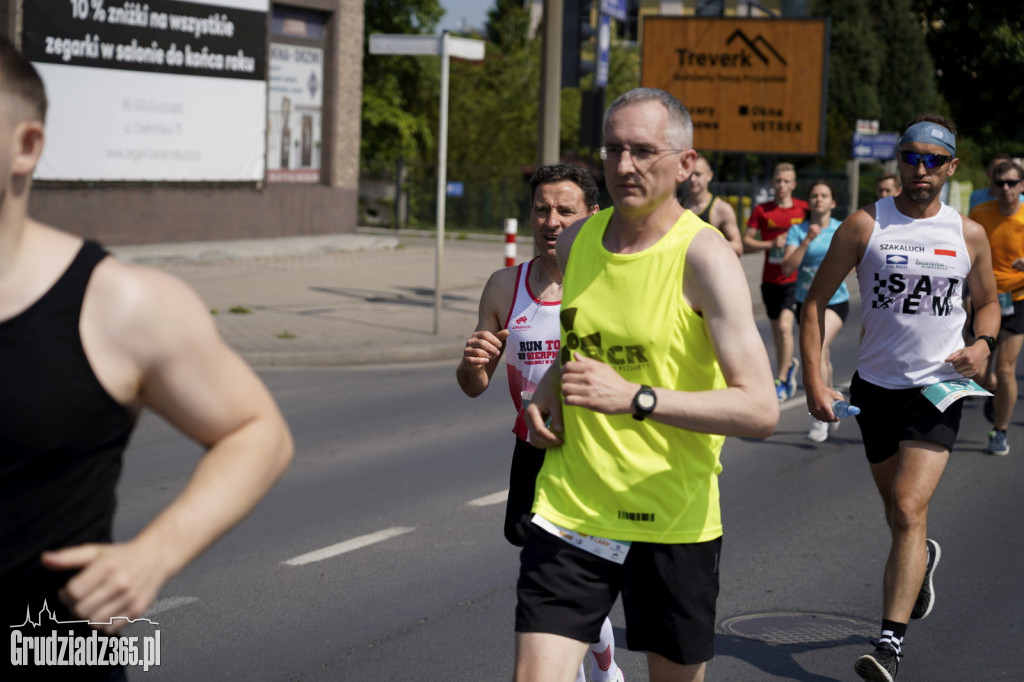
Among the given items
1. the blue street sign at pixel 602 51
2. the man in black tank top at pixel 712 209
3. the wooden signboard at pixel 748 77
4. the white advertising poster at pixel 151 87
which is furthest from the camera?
the wooden signboard at pixel 748 77

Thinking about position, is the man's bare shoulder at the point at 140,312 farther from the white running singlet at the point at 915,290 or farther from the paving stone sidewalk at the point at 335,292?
the paving stone sidewalk at the point at 335,292

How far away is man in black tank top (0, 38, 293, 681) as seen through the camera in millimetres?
2102

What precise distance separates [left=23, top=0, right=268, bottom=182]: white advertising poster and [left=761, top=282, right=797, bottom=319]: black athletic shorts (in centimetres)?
1342

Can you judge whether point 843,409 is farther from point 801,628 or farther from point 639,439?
point 639,439

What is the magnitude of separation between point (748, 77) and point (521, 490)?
2444cm

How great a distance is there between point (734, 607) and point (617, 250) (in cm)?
Result: 292

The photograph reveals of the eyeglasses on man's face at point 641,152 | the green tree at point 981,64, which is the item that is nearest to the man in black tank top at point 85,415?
the eyeglasses on man's face at point 641,152

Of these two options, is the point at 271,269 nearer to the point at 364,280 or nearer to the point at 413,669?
the point at 364,280

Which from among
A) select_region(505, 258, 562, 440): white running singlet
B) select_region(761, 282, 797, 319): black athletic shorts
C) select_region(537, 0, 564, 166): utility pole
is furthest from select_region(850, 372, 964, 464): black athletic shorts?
select_region(537, 0, 564, 166): utility pole

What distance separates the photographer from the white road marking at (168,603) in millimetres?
5602

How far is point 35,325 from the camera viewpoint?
211 cm

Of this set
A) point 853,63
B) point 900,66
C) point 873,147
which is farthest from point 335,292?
point 900,66

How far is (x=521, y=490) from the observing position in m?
4.27

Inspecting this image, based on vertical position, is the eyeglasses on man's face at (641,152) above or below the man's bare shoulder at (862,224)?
above
